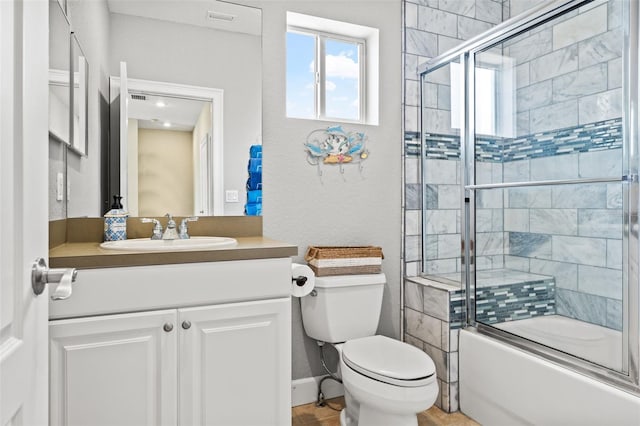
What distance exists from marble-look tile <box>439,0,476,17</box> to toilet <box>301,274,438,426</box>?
1.73m

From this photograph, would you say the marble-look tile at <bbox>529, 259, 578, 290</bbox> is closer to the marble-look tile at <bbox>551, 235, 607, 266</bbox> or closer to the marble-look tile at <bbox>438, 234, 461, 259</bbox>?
the marble-look tile at <bbox>551, 235, 607, 266</bbox>

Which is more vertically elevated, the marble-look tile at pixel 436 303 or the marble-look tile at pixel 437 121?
the marble-look tile at pixel 437 121

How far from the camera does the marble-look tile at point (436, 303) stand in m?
2.09

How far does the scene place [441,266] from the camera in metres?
2.33

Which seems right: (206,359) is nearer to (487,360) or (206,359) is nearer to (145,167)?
(145,167)

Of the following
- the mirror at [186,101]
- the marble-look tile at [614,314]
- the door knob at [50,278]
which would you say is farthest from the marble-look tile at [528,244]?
the door knob at [50,278]

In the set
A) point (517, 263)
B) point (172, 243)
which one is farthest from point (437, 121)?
point (172, 243)

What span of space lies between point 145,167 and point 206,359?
0.95 m

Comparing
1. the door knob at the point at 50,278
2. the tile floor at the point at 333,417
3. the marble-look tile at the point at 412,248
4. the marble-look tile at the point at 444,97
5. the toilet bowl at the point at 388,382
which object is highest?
the marble-look tile at the point at 444,97

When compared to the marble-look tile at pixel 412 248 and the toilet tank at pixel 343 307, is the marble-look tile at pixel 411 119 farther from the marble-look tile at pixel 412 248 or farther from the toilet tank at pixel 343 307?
the toilet tank at pixel 343 307

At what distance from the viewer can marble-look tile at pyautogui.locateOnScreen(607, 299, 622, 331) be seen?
1.60 metres

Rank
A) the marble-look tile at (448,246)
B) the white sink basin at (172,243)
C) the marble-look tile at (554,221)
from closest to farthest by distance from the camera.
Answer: the white sink basin at (172,243) → the marble-look tile at (554,221) → the marble-look tile at (448,246)

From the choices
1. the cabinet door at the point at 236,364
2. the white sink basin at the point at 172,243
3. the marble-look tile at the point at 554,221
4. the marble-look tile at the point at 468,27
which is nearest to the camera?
the cabinet door at the point at 236,364

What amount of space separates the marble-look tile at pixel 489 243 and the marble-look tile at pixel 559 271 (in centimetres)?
18
